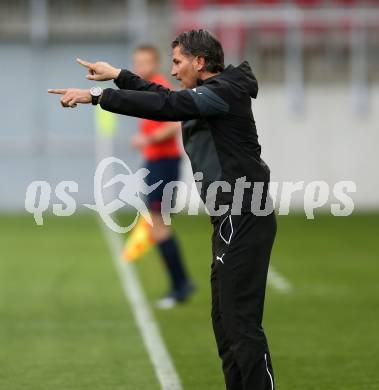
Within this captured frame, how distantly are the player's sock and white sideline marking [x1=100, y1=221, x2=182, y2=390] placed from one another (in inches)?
13.4

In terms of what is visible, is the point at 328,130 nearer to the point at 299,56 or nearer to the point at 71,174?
the point at 299,56

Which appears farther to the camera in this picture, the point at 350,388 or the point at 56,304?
the point at 56,304

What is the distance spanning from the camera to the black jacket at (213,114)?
5449mm

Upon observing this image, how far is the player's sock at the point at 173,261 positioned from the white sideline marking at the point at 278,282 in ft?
3.89

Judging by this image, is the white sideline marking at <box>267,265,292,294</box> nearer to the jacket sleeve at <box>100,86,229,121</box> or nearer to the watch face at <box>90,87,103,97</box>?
the jacket sleeve at <box>100,86,229,121</box>

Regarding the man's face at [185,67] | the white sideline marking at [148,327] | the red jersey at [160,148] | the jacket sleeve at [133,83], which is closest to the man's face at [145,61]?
the red jersey at [160,148]

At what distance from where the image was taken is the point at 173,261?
35.4 ft

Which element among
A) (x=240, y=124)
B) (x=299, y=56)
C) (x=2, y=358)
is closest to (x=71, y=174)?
(x=299, y=56)

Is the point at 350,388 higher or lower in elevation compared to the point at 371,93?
higher

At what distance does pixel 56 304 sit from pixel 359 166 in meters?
14.1

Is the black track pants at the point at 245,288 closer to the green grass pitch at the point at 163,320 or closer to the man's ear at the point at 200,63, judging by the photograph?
the man's ear at the point at 200,63

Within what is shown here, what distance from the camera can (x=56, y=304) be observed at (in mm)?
10555

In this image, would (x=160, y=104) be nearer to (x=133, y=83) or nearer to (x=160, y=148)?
(x=133, y=83)

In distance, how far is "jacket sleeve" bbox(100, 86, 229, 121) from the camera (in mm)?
5426
